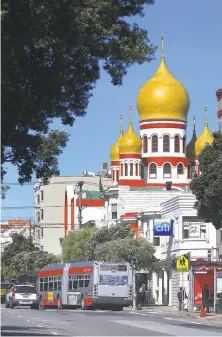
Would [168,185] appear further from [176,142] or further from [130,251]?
[130,251]

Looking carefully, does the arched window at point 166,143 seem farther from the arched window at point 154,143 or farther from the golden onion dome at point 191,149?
the golden onion dome at point 191,149

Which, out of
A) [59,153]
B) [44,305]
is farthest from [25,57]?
[44,305]

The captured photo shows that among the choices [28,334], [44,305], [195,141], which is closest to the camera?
[28,334]

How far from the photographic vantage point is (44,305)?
218 feet

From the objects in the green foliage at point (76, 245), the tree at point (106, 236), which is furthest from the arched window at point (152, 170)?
the tree at point (106, 236)

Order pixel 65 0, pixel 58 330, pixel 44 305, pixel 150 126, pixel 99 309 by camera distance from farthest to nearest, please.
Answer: pixel 150 126 → pixel 44 305 → pixel 99 309 → pixel 58 330 → pixel 65 0

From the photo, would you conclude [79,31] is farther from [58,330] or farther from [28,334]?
[58,330]

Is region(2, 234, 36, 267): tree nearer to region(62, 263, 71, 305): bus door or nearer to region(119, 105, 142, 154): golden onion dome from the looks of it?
region(119, 105, 142, 154): golden onion dome

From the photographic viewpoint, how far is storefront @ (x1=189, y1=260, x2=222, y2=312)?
50.6 m

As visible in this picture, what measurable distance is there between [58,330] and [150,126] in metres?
78.0

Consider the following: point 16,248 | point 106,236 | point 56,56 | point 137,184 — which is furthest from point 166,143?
point 56,56

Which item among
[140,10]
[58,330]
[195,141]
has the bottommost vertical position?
[58,330]

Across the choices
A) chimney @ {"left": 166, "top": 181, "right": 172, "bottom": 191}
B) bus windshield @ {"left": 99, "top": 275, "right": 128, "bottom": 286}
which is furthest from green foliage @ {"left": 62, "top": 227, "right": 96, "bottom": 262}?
bus windshield @ {"left": 99, "top": 275, "right": 128, "bottom": 286}

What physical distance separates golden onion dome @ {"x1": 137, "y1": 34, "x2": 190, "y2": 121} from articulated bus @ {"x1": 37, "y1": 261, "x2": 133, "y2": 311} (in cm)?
4845
